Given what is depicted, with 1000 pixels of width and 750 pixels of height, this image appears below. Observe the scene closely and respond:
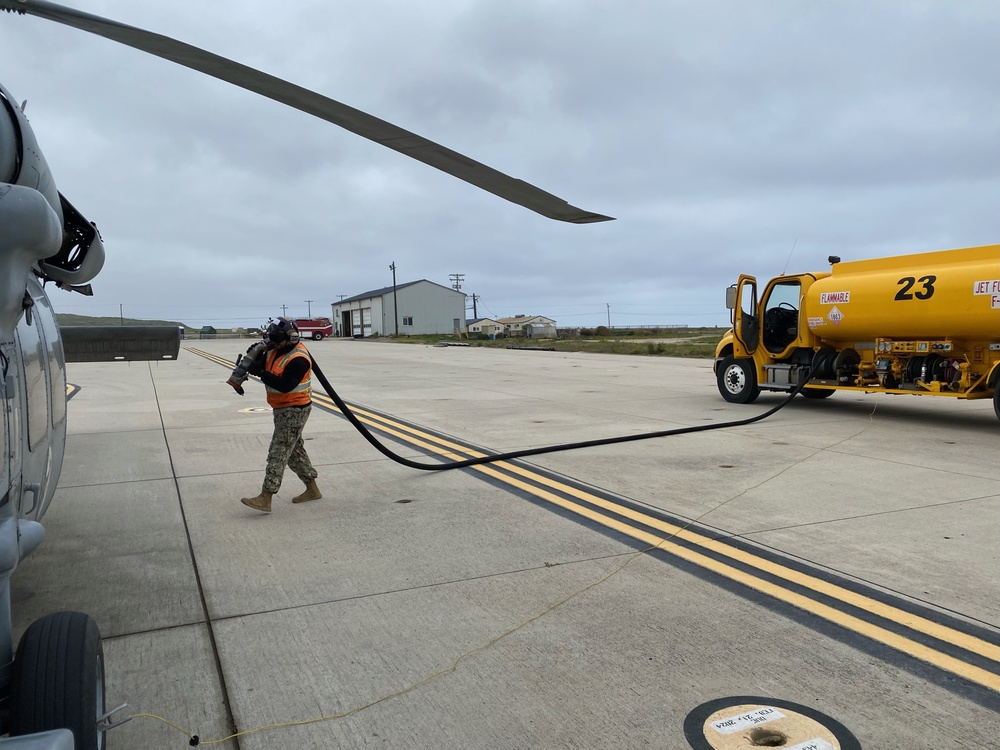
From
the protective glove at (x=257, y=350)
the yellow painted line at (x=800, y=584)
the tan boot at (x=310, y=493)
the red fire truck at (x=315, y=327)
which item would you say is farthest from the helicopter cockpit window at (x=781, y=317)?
the red fire truck at (x=315, y=327)

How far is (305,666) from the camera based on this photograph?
3.78 meters

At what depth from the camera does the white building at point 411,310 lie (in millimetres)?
88125

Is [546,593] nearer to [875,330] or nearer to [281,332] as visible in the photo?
[281,332]

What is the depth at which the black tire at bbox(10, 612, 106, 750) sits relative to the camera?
239 cm

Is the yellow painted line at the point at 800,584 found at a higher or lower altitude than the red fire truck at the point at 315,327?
lower

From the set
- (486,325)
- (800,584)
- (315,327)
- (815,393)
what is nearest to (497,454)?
(800,584)

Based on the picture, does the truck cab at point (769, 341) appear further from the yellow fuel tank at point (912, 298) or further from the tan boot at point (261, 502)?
the tan boot at point (261, 502)

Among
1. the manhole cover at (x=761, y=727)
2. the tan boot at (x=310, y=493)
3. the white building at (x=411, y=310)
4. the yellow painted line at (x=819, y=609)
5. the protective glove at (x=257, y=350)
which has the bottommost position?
the manhole cover at (x=761, y=727)

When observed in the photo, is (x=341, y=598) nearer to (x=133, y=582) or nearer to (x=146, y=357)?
(x=133, y=582)

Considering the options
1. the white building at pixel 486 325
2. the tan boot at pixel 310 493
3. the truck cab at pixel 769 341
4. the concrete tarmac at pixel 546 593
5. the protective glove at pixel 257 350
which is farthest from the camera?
the white building at pixel 486 325

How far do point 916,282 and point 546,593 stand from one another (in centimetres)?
932

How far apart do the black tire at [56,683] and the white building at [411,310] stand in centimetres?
8114

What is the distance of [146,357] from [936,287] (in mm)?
10470

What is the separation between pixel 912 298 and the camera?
37.5 ft
